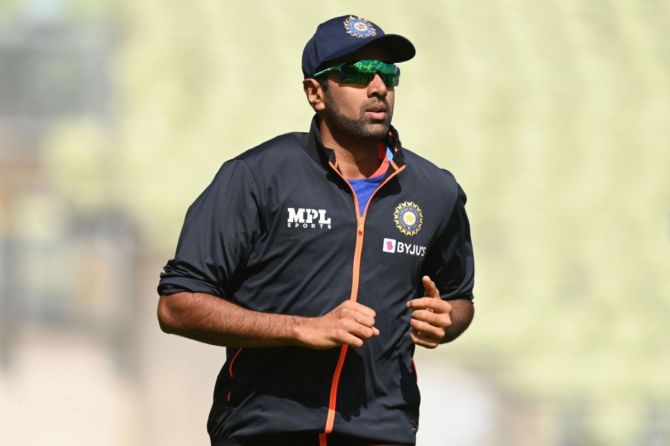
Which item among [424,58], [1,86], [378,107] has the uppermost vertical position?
[424,58]

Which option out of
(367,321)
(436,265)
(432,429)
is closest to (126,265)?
(432,429)

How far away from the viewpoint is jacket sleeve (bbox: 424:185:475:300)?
299 cm

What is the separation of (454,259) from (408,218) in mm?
259

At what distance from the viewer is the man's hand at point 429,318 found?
2672 mm

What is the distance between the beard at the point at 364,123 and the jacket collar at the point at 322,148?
60 mm

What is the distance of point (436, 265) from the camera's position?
9.91 ft

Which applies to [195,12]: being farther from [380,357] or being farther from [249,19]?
[380,357]

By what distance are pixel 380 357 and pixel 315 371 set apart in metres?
0.15

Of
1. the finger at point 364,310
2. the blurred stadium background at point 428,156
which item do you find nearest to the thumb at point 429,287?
the finger at point 364,310

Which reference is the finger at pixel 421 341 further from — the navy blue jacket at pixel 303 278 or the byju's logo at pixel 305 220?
the byju's logo at pixel 305 220

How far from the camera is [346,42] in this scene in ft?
9.11

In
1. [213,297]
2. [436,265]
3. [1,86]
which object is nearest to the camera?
[213,297]

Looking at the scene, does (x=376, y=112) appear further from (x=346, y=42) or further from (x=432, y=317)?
(x=432, y=317)

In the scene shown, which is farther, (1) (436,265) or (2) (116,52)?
(2) (116,52)
